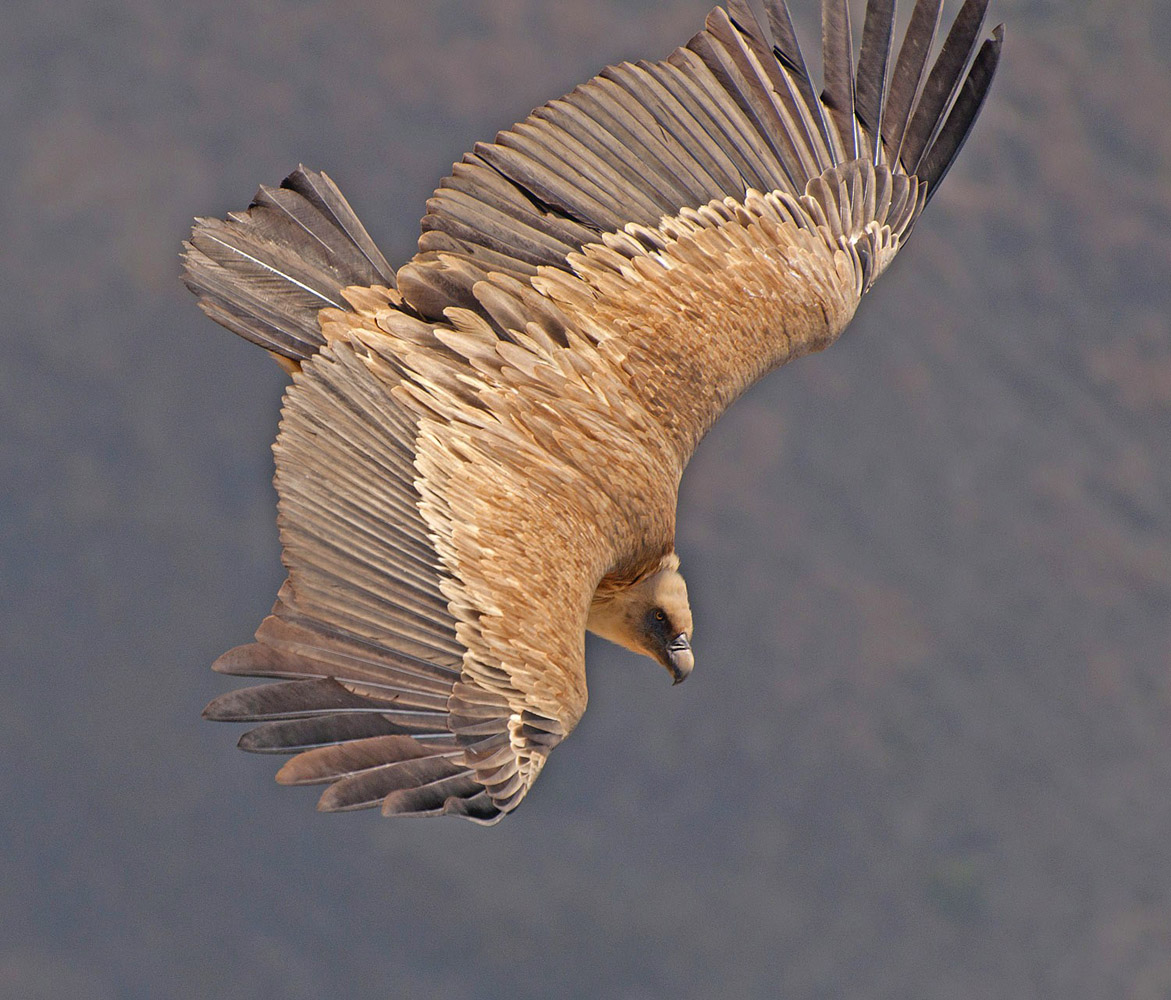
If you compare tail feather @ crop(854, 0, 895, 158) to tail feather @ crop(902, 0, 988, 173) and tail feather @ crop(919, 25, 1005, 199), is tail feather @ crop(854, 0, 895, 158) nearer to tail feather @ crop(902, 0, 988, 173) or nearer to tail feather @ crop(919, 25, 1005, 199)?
tail feather @ crop(902, 0, 988, 173)

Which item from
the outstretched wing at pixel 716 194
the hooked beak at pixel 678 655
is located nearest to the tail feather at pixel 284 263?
the outstretched wing at pixel 716 194

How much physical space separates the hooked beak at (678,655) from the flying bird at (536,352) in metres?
0.01

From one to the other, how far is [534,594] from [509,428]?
0.79m

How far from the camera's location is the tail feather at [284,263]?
7.30 m

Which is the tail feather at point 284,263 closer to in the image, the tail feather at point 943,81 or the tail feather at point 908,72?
the tail feather at point 908,72

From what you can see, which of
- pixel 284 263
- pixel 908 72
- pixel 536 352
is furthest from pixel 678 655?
pixel 908 72

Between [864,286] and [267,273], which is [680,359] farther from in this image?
[267,273]

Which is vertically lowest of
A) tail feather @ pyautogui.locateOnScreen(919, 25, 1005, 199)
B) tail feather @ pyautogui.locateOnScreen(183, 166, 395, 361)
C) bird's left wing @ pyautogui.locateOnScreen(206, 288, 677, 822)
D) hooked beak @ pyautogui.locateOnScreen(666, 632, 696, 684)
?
hooked beak @ pyautogui.locateOnScreen(666, 632, 696, 684)

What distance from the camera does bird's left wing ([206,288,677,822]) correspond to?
6031 millimetres

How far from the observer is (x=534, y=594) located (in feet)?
21.8

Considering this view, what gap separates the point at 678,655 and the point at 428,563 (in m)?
1.81

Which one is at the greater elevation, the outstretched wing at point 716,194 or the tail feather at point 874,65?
the tail feather at point 874,65

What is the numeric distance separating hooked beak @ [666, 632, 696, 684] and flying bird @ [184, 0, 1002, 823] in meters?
0.01

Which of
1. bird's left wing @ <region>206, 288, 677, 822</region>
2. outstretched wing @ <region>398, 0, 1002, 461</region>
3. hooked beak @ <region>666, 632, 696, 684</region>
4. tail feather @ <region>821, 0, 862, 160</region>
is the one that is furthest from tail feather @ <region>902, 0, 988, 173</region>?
hooked beak @ <region>666, 632, 696, 684</region>
